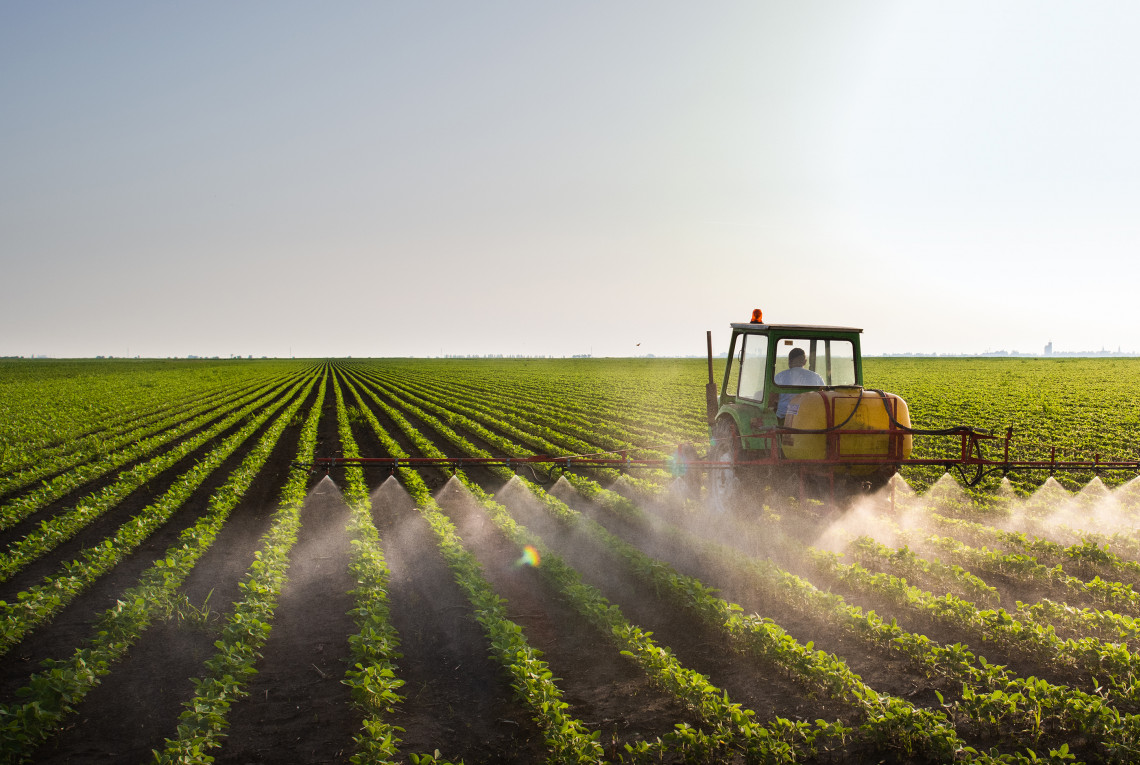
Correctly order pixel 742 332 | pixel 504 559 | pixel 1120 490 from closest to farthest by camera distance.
Answer: pixel 504 559, pixel 742 332, pixel 1120 490

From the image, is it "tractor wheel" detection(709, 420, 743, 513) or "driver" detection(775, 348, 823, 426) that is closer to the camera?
"driver" detection(775, 348, 823, 426)

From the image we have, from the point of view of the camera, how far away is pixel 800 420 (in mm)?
7652

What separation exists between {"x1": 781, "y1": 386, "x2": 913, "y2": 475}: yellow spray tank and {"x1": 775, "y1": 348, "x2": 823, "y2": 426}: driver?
52 cm

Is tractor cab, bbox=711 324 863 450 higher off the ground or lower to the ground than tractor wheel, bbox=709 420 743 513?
higher

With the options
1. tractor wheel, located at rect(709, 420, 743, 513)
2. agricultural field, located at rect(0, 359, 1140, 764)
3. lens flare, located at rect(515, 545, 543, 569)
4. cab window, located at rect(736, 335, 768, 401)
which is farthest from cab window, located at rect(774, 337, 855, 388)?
lens flare, located at rect(515, 545, 543, 569)

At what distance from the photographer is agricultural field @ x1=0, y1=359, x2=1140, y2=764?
4.32 metres

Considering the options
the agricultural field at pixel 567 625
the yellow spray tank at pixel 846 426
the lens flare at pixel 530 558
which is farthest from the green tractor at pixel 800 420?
the lens flare at pixel 530 558

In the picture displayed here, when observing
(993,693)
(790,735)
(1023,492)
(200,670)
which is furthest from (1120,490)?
(200,670)

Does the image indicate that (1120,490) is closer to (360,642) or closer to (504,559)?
(504,559)

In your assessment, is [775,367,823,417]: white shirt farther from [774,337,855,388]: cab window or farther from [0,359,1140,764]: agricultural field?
[0,359,1140,764]: agricultural field

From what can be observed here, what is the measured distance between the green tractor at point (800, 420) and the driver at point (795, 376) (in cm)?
1

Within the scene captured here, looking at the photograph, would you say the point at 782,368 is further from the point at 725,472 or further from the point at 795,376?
the point at 725,472

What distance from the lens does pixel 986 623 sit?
5.64m

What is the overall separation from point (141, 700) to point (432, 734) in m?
2.38
